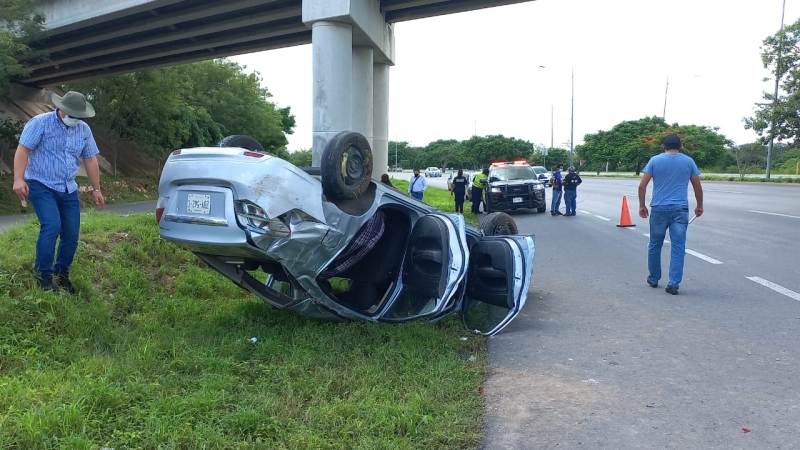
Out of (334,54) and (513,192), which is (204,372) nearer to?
(334,54)

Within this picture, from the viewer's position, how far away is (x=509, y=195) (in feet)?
56.6

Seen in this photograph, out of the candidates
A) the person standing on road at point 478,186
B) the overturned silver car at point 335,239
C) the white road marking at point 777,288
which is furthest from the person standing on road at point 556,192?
the overturned silver car at point 335,239

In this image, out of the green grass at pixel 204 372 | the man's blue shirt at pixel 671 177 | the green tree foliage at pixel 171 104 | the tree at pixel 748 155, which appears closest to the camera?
the green grass at pixel 204 372

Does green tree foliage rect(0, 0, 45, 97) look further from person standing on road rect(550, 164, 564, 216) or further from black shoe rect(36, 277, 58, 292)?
person standing on road rect(550, 164, 564, 216)

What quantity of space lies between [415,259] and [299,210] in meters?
1.26

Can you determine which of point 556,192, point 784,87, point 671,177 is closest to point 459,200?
point 556,192

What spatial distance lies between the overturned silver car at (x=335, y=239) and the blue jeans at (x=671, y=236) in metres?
1.88

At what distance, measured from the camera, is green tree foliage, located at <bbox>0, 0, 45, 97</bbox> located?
17312 mm

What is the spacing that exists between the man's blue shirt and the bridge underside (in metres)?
10.3

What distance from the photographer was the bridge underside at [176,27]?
16688 millimetres

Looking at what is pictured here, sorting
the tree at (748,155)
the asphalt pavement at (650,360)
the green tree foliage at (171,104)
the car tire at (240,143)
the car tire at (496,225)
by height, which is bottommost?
the asphalt pavement at (650,360)

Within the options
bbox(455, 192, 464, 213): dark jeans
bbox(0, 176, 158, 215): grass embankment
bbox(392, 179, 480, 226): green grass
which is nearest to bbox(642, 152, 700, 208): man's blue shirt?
bbox(392, 179, 480, 226): green grass

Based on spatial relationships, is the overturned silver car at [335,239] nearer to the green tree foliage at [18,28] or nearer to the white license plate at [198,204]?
the white license plate at [198,204]

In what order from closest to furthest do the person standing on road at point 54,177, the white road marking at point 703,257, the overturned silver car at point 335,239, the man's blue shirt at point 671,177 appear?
the overturned silver car at point 335,239 < the person standing on road at point 54,177 < the man's blue shirt at point 671,177 < the white road marking at point 703,257
